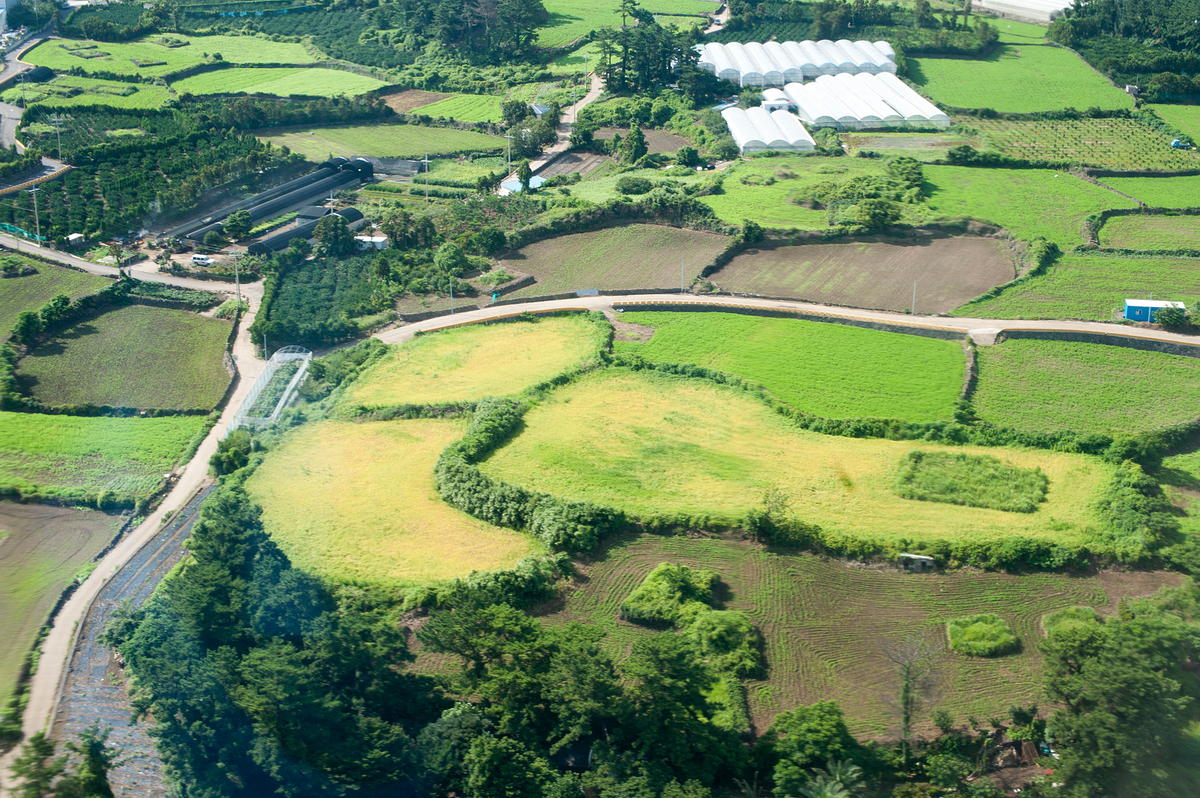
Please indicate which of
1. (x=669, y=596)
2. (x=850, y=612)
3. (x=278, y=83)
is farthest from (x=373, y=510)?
(x=278, y=83)

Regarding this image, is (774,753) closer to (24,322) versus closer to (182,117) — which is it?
(24,322)

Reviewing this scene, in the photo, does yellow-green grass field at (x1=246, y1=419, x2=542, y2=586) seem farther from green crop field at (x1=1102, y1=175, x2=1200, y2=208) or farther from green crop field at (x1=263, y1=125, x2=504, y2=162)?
green crop field at (x1=1102, y1=175, x2=1200, y2=208)

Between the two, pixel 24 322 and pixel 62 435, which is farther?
pixel 24 322

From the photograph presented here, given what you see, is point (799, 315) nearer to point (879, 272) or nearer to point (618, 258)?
point (879, 272)

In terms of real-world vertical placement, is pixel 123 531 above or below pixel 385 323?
below

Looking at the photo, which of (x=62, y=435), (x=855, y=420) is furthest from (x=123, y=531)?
(x=855, y=420)

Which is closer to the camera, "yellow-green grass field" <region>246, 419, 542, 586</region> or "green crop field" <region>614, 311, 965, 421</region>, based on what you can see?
"yellow-green grass field" <region>246, 419, 542, 586</region>

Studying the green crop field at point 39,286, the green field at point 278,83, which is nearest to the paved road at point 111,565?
the green crop field at point 39,286

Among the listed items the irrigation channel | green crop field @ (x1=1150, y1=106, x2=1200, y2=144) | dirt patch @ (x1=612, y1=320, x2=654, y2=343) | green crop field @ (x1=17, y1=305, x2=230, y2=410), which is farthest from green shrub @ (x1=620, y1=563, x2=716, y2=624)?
green crop field @ (x1=1150, y1=106, x2=1200, y2=144)
